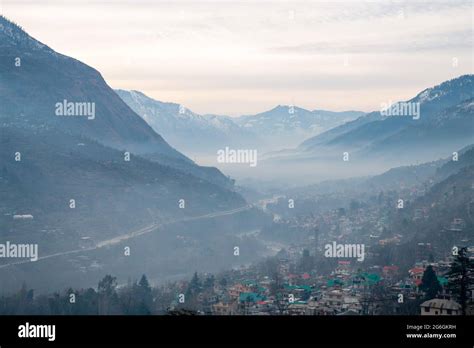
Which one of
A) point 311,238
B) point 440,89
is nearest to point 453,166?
point 311,238

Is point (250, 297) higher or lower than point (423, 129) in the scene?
lower

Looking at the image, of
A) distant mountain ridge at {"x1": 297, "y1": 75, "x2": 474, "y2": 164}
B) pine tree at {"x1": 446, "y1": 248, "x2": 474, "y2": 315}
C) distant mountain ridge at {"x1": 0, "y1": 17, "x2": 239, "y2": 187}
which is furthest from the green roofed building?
distant mountain ridge at {"x1": 297, "y1": 75, "x2": 474, "y2": 164}

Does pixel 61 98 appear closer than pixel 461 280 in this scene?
No
